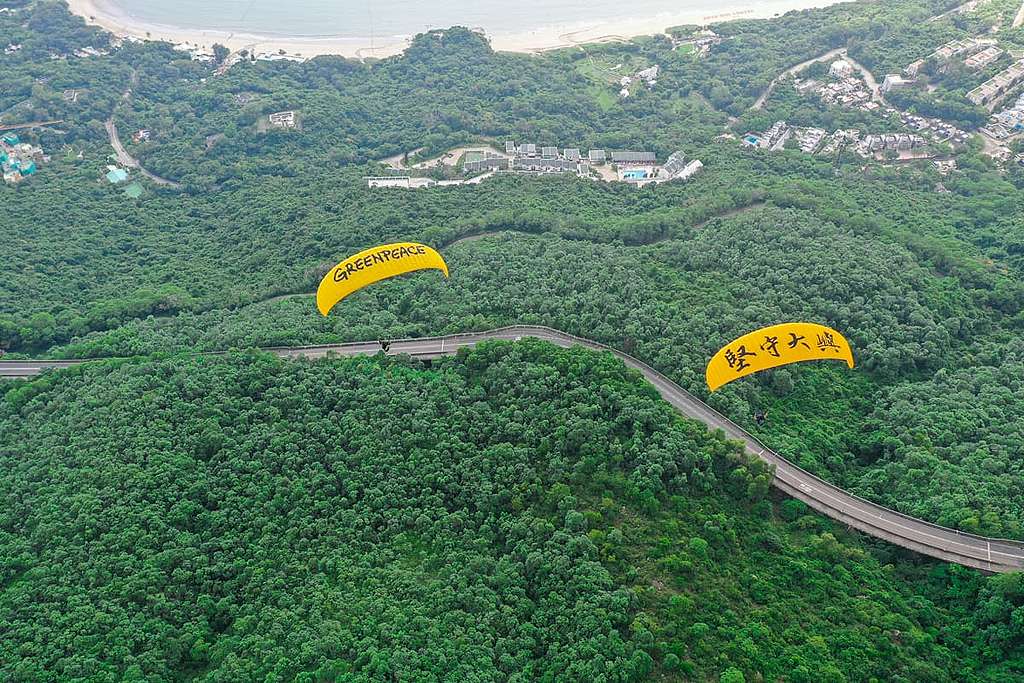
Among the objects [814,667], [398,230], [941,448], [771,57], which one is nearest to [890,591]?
[814,667]

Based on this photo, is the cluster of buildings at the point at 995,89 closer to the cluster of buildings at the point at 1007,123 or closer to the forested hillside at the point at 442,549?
the cluster of buildings at the point at 1007,123

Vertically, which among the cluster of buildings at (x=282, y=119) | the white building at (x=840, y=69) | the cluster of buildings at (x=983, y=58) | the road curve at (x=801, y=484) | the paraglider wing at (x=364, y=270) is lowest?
the road curve at (x=801, y=484)

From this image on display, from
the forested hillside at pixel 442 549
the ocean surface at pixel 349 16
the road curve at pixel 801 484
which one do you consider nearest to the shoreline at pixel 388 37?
the ocean surface at pixel 349 16

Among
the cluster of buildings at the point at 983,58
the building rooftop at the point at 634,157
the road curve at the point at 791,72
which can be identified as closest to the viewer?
the building rooftop at the point at 634,157

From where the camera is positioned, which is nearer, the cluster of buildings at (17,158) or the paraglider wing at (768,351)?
the paraglider wing at (768,351)

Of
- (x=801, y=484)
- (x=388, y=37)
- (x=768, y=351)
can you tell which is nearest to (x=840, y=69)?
(x=388, y=37)

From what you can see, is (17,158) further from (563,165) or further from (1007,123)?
(1007,123)

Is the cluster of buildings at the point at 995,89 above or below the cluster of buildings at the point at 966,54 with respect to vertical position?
below
